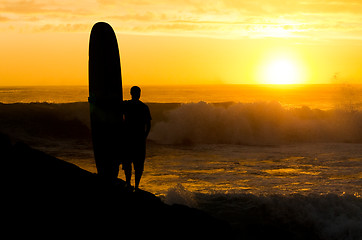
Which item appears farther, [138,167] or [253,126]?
[253,126]

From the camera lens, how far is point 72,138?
24.7m

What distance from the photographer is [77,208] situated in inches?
233

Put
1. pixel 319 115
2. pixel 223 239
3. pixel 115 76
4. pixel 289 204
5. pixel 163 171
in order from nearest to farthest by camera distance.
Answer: pixel 223 239
pixel 115 76
pixel 289 204
pixel 163 171
pixel 319 115

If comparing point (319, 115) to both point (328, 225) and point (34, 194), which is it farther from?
point (34, 194)

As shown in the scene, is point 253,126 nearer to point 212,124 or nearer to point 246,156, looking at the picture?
point 212,124

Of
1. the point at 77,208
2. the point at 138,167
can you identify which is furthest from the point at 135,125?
the point at 77,208

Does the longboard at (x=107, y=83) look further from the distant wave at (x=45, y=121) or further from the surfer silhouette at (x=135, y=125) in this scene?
the distant wave at (x=45, y=121)

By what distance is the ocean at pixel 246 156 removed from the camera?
8914 mm

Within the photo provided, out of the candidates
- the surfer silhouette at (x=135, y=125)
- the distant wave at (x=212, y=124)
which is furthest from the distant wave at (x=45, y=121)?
the surfer silhouette at (x=135, y=125)

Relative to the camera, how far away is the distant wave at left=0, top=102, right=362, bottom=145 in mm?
25844

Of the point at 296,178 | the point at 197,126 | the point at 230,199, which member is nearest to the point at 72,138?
the point at 197,126

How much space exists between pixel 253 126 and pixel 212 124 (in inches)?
107

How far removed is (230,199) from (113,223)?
4.04 metres

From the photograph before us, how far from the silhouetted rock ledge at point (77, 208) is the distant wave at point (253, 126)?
61.1 feet
